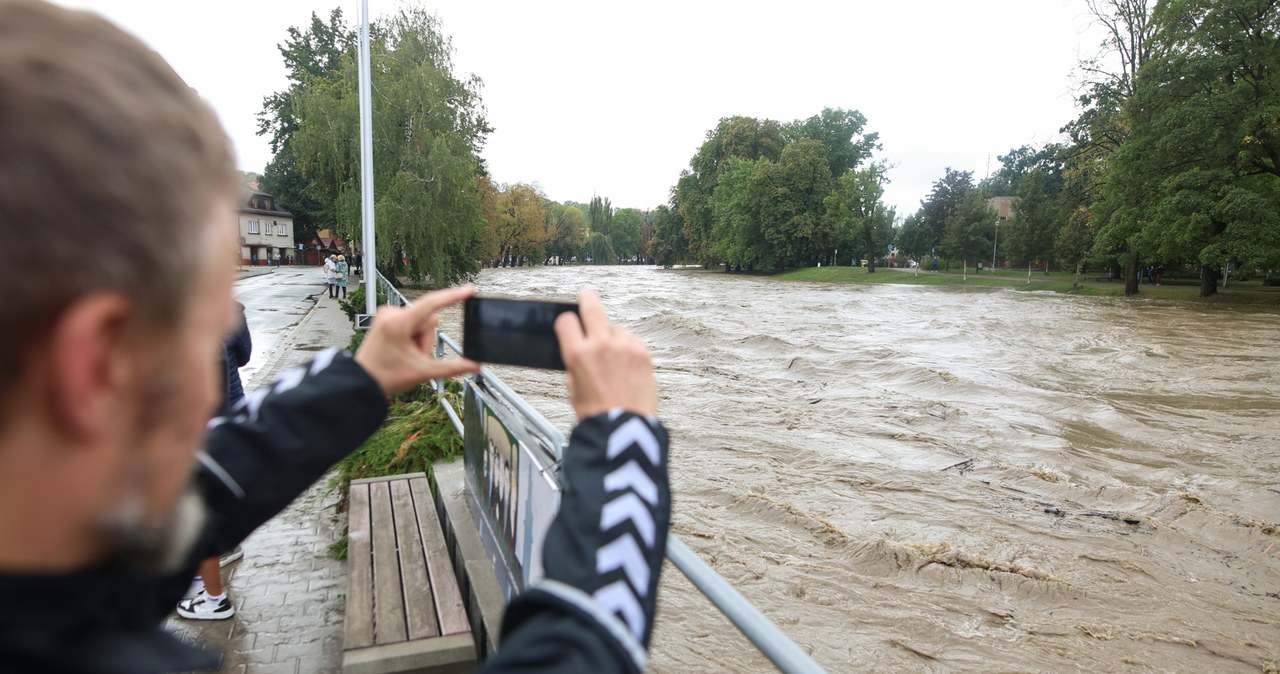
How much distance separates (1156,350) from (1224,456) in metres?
10.3

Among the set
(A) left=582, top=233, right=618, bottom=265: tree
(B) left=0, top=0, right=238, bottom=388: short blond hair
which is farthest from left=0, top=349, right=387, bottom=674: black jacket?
(A) left=582, top=233, right=618, bottom=265: tree

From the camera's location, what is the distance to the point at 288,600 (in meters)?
4.49

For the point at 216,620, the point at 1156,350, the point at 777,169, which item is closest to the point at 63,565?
the point at 216,620

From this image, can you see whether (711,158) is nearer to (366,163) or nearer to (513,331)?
(366,163)

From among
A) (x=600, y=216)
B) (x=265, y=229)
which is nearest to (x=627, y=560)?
(x=265, y=229)

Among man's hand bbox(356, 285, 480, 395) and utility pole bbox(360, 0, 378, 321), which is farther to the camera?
utility pole bbox(360, 0, 378, 321)

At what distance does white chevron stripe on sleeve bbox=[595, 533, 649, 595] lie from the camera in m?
0.89

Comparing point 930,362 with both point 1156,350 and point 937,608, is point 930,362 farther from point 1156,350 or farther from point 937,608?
point 937,608

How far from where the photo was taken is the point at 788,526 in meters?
7.25

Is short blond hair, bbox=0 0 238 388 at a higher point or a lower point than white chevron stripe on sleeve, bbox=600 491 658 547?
higher

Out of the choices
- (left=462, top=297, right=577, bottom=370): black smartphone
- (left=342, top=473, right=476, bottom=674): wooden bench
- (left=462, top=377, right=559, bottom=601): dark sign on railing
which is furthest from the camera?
(left=342, top=473, right=476, bottom=674): wooden bench

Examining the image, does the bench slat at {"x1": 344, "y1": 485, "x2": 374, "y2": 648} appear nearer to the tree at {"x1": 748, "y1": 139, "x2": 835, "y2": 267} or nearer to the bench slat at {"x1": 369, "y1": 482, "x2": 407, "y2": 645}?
the bench slat at {"x1": 369, "y1": 482, "x2": 407, "y2": 645}

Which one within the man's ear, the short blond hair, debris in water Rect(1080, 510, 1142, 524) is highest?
the short blond hair

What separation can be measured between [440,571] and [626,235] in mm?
147245
